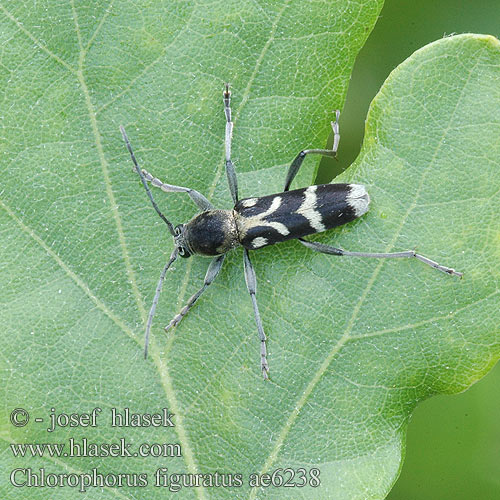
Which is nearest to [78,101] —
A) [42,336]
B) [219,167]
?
[219,167]

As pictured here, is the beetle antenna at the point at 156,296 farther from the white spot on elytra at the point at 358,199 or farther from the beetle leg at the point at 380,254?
the white spot on elytra at the point at 358,199

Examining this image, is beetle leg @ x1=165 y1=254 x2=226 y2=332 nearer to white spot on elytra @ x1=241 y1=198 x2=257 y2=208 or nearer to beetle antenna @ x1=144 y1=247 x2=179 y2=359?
beetle antenna @ x1=144 y1=247 x2=179 y2=359

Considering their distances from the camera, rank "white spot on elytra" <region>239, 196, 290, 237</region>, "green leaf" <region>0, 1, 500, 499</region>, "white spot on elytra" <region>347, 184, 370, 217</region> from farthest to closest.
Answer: "white spot on elytra" <region>239, 196, 290, 237</region>
"white spot on elytra" <region>347, 184, 370, 217</region>
"green leaf" <region>0, 1, 500, 499</region>

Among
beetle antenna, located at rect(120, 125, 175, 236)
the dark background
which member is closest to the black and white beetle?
beetle antenna, located at rect(120, 125, 175, 236)

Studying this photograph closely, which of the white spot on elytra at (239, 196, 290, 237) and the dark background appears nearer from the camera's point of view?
the white spot on elytra at (239, 196, 290, 237)

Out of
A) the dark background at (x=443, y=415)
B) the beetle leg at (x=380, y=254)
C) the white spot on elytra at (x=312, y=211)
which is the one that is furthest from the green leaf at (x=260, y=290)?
the dark background at (x=443, y=415)

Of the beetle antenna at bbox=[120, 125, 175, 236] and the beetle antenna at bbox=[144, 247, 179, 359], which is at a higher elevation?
the beetle antenna at bbox=[120, 125, 175, 236]
